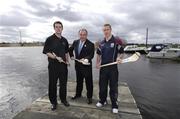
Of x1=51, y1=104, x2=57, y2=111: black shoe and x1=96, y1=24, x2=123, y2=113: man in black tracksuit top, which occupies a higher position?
x1=96, y1=24, x2=123, y2=113: man in black tracksuit top

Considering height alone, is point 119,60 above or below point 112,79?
above

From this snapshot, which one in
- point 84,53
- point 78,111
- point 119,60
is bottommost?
point 78,111

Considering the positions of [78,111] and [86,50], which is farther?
[86,50]

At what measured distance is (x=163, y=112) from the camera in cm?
551

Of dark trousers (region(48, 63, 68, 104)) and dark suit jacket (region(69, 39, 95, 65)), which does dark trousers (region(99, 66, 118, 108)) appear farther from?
dark trousers (region(48, 63, 68, 104))

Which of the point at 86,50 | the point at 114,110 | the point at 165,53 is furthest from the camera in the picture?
the point at 165,53

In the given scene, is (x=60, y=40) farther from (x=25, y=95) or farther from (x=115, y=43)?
(x=25, y=95)

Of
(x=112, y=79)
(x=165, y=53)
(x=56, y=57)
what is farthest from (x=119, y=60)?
(x=165, y=53)

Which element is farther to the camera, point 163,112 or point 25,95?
point 25,95

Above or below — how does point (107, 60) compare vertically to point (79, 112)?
above

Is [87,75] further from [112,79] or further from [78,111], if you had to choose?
[78,111]

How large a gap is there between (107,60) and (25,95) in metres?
4.39

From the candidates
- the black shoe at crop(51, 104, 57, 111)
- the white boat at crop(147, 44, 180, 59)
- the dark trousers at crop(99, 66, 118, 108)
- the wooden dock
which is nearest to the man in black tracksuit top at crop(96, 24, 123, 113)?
the dark trousers at crop(99, 66, 118, 108)

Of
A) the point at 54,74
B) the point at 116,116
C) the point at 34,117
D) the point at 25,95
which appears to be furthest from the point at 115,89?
the point at 25,95
